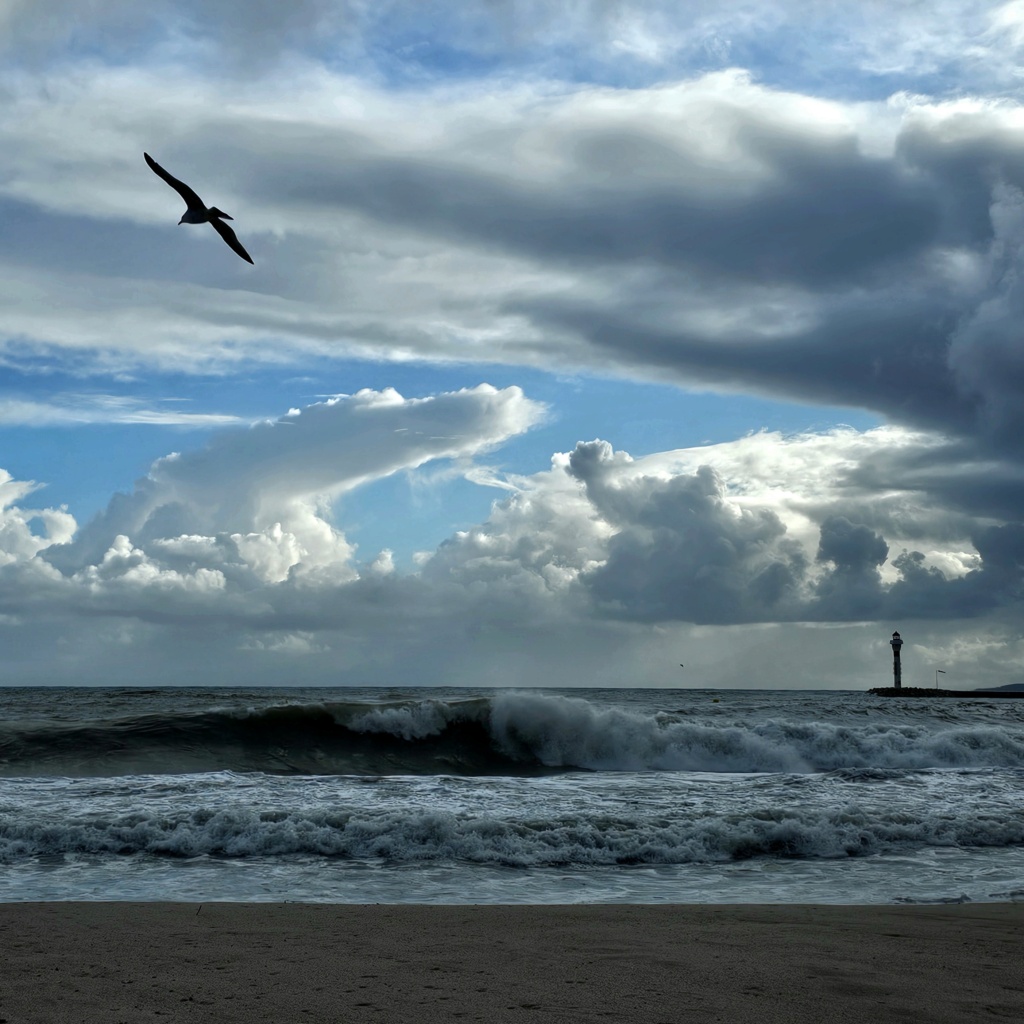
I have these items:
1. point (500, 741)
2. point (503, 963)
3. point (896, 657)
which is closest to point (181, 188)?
point (503, 963)

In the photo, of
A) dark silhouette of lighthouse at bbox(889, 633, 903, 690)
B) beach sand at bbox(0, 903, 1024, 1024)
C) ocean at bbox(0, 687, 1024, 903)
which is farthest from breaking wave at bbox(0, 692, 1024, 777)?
dark silhouette of lighthouse at bbox(889, 633, 903, 690)

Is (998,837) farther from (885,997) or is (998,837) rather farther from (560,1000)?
(560,1000)

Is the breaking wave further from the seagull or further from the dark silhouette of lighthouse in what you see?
the dark silhouette of lighthouse

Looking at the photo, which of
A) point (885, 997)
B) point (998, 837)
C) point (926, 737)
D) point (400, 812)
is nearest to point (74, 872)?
point (400, 812)

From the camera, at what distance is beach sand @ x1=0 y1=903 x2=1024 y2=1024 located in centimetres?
477

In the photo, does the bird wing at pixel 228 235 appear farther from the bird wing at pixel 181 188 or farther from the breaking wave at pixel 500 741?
the breaking wave at pixel 500 741

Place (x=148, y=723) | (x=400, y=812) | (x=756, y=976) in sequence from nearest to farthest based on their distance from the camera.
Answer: (x=756, y=976)
(x=400, y=812)
(x=148, y=723)

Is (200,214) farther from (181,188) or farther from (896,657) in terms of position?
(896,657)

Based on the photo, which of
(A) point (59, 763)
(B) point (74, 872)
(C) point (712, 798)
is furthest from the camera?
(A) point (59, 763)

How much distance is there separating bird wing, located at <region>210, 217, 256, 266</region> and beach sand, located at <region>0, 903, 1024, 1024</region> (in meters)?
5.82

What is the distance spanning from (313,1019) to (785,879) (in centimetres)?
608

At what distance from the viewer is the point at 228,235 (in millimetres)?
8867

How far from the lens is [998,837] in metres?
11.4

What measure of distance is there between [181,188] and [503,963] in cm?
723
